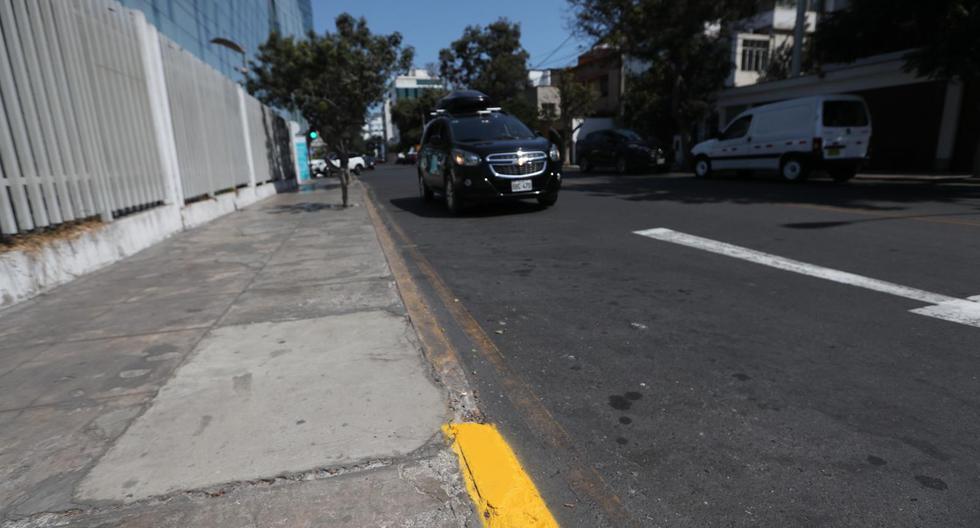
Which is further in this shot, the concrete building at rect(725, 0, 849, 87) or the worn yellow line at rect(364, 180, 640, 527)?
the concrete building at rect(725, 0, 849, 87)

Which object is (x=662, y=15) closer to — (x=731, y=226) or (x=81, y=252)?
(x=731, y=226)

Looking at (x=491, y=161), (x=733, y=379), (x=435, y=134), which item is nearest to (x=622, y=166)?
(x=435, y=134)

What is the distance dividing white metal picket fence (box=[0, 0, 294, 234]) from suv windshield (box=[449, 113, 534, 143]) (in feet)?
15.2

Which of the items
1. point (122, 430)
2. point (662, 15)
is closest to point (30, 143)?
point (122, 430)

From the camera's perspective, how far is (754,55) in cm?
2742

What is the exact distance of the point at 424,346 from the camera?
324 cm

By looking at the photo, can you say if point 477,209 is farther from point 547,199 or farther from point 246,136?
point 246,136

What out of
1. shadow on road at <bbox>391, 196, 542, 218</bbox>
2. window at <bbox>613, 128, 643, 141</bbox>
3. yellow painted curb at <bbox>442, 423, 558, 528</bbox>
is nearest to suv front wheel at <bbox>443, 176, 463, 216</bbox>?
shadow on road at <bbox>391, 196, 542, 218</bbox>

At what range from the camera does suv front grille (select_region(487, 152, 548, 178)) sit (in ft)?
28.8

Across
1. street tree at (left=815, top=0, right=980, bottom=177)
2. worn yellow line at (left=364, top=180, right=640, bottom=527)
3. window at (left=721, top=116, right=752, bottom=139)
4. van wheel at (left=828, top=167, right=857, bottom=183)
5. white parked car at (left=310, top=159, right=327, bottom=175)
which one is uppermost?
street tree at (left=815, top=0, right=980, bottom=177)

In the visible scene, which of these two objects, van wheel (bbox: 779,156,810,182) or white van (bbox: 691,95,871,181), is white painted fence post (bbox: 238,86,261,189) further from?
van wheel (bbox: 779,156,810,182)

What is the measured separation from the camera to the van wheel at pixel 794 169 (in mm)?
13066

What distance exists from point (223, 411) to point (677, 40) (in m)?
22.0

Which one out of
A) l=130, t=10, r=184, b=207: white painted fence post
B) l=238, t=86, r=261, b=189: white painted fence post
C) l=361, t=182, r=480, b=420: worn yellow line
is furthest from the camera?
l=238, t=86, r=261, b=189: white painted fence post
